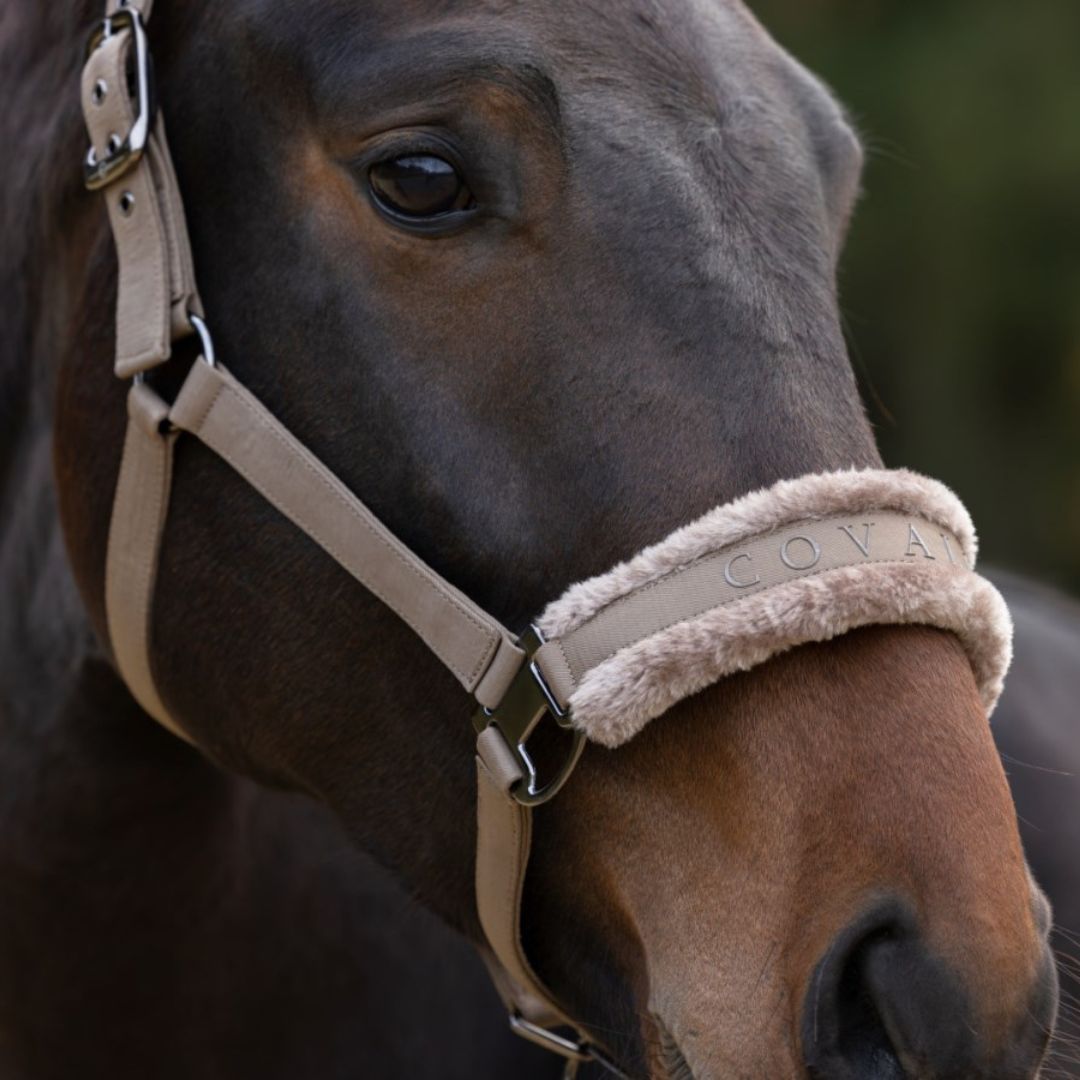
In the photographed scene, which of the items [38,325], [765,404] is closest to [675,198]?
[765,404]

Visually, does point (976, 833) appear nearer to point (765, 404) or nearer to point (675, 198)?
point (765, 404)

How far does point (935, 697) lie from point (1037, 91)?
947 cm

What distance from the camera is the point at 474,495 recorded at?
5.78 feet

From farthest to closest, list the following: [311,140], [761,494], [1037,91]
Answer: [1037,91] → [311,140] → [761,494]

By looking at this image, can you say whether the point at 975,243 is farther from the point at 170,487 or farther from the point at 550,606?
the point at 550,606

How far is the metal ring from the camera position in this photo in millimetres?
1933

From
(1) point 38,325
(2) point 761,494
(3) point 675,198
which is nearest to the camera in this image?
(2) point 761,494

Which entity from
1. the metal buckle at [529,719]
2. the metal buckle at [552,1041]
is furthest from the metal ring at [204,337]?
the metal buckle at [552,1041]

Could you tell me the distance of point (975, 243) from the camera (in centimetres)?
1070

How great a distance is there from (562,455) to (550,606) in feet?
0.54

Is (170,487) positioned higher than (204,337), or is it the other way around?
(204,337)

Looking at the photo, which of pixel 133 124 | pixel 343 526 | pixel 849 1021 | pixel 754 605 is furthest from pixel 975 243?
pixel 849 1021

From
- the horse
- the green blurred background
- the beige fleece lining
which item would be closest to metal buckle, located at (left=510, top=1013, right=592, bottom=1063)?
the horse

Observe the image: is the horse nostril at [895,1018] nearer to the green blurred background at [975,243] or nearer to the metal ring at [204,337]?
the metal ring at [204,337]
